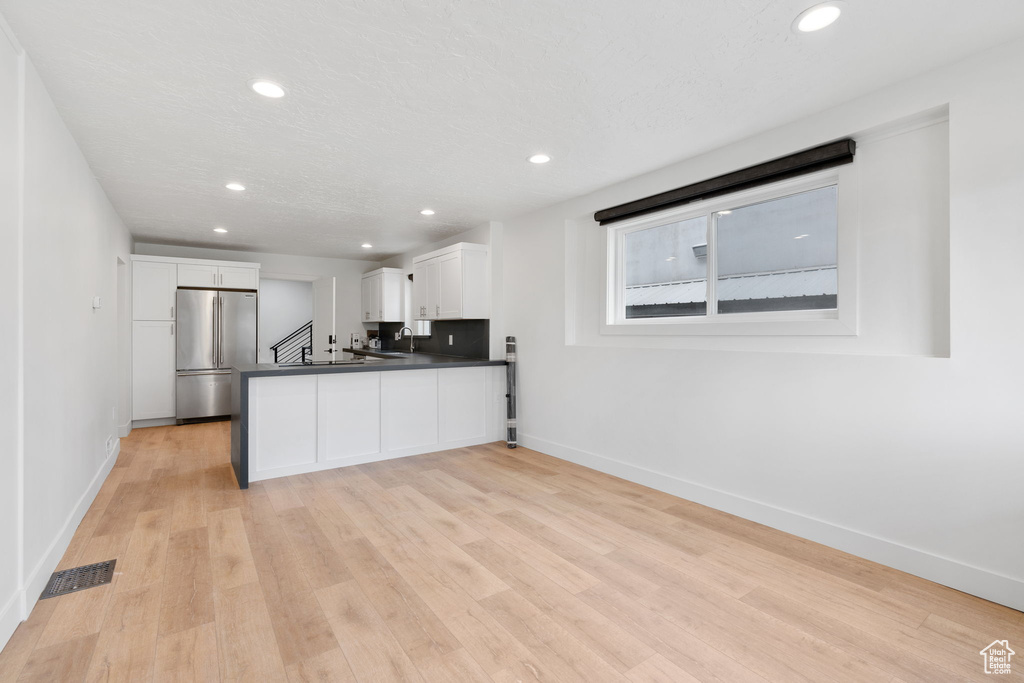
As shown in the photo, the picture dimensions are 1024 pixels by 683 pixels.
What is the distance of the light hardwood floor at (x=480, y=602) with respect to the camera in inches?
66.5

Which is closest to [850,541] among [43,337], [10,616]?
[10,616]

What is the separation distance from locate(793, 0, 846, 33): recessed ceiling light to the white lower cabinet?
3724 millimetres

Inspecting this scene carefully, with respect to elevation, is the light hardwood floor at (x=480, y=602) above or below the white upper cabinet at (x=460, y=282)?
below

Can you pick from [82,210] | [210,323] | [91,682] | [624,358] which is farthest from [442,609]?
[210,323]

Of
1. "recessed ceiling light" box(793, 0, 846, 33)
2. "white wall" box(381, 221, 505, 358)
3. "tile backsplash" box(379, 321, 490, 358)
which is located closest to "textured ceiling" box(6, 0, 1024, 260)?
"recessed ceiling light" box(793, 0, 846, 33)

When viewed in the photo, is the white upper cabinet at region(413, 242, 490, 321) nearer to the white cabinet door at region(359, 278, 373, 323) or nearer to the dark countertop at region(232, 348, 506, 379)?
the dark countertop at region(232, 348, 506, 379)

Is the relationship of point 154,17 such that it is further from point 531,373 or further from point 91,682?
point 531,373

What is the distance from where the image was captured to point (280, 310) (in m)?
11.2

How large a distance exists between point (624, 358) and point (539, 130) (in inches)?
73.4

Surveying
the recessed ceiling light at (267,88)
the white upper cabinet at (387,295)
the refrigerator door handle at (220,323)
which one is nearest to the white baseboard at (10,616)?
the recessed ceiling light at (267,88)

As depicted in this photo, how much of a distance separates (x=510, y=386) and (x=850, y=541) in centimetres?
312

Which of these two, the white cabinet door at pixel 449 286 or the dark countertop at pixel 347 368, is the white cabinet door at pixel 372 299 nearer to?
the white cabinet door at pixel 449 286

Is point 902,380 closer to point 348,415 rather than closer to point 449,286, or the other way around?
point 348,415

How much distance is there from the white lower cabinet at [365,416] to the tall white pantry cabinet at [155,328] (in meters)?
3.14
